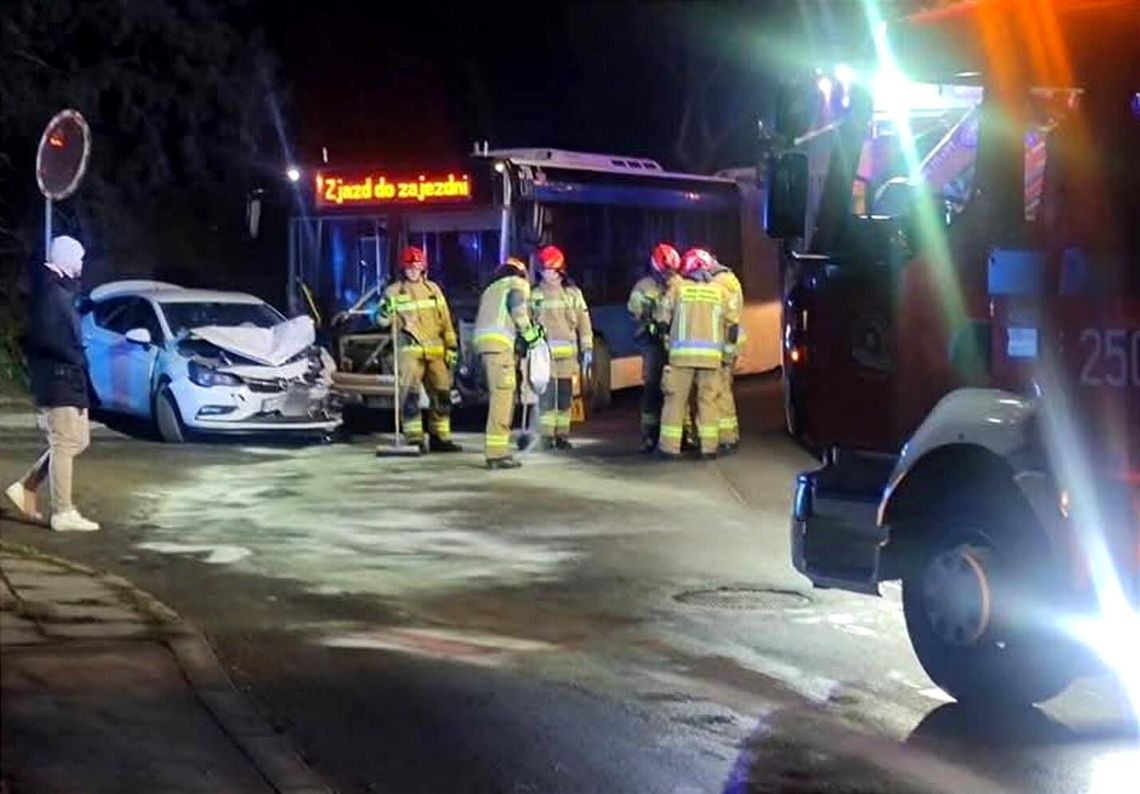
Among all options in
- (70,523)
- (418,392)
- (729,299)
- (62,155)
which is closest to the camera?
(70,523)

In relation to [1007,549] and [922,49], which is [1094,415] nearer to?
[1007,549]

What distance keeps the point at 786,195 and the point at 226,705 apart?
10.8ft

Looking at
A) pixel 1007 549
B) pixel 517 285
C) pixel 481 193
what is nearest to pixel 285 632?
pixel 1007 549

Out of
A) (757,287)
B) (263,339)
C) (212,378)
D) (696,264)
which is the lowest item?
(212,378)

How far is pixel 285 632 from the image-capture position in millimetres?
9055

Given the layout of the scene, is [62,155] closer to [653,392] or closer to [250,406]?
[250,406]

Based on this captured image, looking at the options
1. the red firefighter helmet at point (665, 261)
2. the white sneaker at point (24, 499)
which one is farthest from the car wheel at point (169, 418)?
the white sneaker at point (24, 499)

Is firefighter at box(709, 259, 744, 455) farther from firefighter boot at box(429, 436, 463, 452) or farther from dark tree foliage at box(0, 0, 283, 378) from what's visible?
dark tree foliage at box(0, 0, 283, 378)

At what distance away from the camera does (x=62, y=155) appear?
530 inches

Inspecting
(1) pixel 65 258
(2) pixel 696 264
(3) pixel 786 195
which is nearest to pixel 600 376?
(2) pixel 696 264

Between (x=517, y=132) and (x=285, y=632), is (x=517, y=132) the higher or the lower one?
the higher one

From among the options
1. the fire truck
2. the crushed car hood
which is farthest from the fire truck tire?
the crushed car hood

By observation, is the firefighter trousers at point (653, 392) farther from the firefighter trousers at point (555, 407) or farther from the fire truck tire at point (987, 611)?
the fire truck tire at point (987, 611)

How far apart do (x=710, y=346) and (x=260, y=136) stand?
44.3ft
